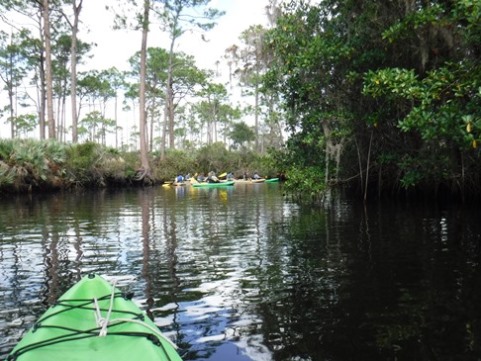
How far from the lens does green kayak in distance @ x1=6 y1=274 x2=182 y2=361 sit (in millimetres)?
3010

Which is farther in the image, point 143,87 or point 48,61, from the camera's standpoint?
point 143,87

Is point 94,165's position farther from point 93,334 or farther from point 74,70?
point 93,334

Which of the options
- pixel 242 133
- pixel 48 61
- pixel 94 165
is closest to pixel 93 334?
pixel 94 165

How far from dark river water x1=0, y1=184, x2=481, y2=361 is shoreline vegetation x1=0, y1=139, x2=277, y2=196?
23.9ft

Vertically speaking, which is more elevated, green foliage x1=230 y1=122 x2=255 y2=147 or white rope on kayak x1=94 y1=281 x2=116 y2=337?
green foliage x1=230 y1=122 x2=255 y2=147

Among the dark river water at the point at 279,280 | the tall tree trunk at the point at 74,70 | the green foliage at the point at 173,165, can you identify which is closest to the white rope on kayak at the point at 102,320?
the dark river water at the point at 279,280

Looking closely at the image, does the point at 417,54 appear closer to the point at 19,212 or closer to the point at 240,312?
the point at 240,312

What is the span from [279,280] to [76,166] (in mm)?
24535

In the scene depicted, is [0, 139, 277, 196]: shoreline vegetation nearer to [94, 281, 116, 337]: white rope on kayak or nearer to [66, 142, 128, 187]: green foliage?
[66, 142, 128, 187]: green foliage

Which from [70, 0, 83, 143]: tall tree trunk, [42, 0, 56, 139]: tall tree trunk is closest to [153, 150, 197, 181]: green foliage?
[70, 0, 83, 143]: tall tree trunk

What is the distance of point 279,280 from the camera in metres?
6.25

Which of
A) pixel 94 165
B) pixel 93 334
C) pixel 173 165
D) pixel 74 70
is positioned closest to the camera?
pixel 93 334

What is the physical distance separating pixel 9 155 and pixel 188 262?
1912cm

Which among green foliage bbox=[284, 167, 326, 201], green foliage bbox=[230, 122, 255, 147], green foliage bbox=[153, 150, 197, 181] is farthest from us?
green foliage bbox=[230, 122, 255, 147]
